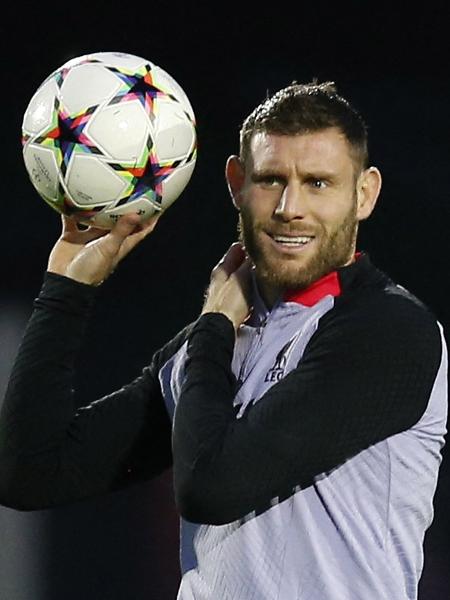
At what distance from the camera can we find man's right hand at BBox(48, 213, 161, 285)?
2.59 metres

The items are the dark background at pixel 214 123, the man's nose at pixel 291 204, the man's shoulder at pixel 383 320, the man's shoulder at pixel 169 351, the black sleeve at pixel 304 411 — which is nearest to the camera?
the black sleeve at pixel 304 411

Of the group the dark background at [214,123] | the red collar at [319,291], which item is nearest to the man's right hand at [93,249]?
the red collar at [319,291]

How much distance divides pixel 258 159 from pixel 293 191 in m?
0.10

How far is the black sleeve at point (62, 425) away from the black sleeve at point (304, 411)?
29 centimetres

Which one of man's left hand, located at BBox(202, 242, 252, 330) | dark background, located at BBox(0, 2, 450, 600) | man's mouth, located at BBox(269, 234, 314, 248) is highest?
man's mouth, located at BBox(269, 234, 314, 248)

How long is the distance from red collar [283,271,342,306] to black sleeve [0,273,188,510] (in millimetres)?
376

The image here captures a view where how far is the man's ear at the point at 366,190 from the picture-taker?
2.52 m

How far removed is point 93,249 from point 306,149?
1.46ft

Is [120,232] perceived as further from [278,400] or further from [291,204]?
[278,400]

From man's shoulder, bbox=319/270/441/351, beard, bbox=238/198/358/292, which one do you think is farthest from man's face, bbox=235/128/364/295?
man's shoulder, bbox=319/270/441/351

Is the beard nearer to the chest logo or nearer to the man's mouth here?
the man's mouth

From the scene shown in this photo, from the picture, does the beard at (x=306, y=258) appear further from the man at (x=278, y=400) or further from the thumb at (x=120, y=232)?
the thumb at (x=120, y=232)

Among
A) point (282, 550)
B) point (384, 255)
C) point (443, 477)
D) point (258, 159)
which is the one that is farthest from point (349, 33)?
point (282, 550)

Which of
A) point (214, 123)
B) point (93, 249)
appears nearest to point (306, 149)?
point (93, 249)
